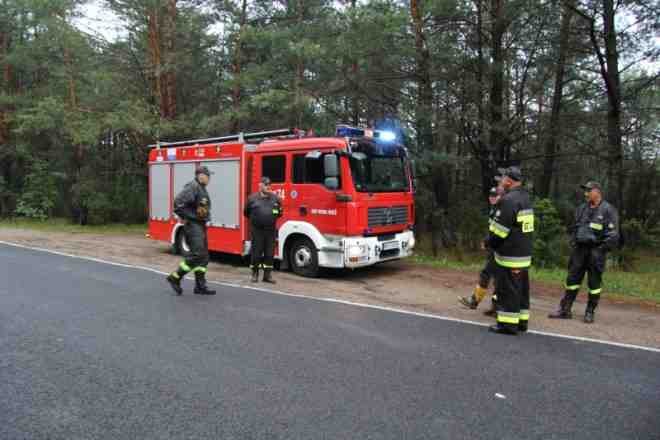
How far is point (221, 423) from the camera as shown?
11.2ft

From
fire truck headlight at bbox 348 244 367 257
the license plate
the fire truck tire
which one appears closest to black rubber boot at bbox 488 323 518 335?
fire truck headlight at bbox 348 244 367 257

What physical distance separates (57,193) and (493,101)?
69.0ft

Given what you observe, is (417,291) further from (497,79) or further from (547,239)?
(497,79)

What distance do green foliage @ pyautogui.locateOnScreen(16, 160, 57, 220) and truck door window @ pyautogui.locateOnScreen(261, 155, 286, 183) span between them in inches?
732

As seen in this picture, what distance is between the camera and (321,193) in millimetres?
9070

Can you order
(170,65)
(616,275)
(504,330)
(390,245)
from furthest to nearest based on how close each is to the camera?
1. (170,65)
2. (616,275)
3. (390,245)
4. (504,330)

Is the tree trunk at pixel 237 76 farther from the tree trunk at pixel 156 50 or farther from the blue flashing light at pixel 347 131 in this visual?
the blue flashing light at pixel 347 131

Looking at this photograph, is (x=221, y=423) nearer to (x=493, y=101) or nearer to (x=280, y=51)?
(x=493, y=101)

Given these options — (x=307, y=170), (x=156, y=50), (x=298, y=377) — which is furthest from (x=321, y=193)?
(x=156, y=50)

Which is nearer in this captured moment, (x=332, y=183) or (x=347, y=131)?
(x=332, y=183)

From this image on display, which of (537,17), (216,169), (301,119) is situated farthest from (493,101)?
(216,169)

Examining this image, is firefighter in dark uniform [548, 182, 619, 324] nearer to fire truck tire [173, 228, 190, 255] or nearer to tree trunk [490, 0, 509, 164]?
tree trunk [490, 0, 509, 164]

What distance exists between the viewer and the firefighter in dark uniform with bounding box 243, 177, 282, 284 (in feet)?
28.0

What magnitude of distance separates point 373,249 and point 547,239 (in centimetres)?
439
